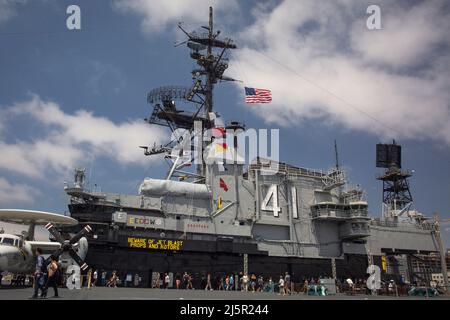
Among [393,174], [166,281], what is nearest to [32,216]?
[166,281]

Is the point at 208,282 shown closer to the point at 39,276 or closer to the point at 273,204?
the point at 273,204

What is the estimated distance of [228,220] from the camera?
37.2 m

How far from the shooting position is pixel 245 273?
35969 millimetres

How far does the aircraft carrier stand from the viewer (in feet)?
108

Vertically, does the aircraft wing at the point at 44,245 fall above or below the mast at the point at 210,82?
below

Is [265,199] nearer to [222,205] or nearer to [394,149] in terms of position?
[222,205]

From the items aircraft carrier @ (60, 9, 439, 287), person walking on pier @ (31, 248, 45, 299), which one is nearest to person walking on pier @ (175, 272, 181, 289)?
aircraft carrier @ (60, 9, 439, 287)

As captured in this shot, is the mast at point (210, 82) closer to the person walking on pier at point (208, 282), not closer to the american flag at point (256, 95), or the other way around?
the american flag at point (256, 95)

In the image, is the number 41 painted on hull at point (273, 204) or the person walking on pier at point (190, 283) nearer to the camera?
the person walking on pier at point (190, 283)

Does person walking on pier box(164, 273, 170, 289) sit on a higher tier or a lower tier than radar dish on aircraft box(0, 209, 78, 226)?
lower

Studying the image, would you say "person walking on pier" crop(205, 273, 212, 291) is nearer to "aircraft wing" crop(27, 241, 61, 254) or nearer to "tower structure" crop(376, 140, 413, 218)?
"aircraft wing" crop(27, 241, 61, 254)

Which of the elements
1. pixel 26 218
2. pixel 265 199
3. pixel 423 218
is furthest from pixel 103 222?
pixel 423 218

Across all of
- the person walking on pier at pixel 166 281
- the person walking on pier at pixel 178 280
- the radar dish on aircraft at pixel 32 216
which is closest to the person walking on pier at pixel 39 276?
the radar dish on aircraft at pixel 32 216

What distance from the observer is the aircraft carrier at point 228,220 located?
32844 mm
